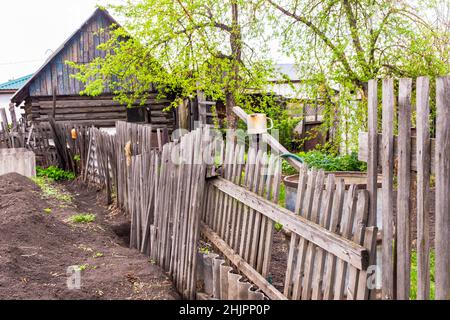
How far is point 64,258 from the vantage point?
517 cm

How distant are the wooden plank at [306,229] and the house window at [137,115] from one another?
1557 centimetres

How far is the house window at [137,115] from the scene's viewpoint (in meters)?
19.2

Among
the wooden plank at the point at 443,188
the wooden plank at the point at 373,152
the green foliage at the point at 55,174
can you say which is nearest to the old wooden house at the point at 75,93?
the green foliage at the point at 55,174

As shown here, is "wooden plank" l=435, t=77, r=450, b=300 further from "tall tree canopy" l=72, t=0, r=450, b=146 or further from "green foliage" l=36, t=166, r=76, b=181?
"green foliage" l=36, t=166, r=76, b=181

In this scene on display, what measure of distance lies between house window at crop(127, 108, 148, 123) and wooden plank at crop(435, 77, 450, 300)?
17549 mm

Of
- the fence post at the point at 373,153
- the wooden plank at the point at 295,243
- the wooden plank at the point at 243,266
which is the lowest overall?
the wooden plank at the point at 243,266

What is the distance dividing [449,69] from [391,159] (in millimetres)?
8128

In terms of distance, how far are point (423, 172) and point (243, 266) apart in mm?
1987

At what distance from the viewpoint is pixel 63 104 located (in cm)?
1819

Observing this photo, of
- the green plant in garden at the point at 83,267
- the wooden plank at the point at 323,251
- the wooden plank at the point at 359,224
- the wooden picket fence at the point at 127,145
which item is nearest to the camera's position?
the wooden plank at the point at 359,224

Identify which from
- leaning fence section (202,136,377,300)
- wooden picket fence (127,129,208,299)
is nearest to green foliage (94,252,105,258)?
wooden picket fence (127,129,208,299)

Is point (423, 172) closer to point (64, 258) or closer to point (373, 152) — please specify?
point (373, 152)

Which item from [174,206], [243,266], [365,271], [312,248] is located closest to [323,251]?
[312,248]

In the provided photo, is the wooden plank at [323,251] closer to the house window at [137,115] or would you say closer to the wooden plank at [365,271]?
the wooden plank at [365,271]
